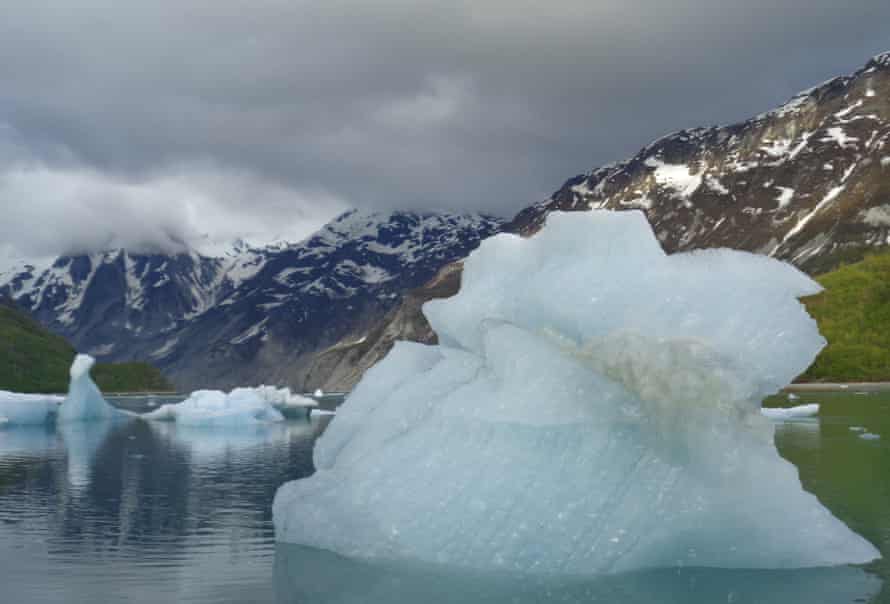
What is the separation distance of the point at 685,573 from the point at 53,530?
1657 centimetres

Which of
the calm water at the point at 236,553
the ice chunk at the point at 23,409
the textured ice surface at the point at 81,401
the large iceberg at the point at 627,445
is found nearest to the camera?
the calm water at the point at 236,553

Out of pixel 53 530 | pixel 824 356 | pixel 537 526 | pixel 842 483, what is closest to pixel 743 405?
pixel 537 526

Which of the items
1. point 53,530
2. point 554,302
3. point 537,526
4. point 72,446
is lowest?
point 72,446

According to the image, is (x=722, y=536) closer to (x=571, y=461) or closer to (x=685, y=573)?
(x=685, y=573)

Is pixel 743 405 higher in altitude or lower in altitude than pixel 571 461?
higher

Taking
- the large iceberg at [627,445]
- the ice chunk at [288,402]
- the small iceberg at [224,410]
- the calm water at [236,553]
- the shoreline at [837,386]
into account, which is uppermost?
the large iceberg at [627,445]

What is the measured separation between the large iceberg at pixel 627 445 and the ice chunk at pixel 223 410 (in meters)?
62.5

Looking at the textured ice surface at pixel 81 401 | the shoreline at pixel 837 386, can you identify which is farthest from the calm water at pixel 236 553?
the shoreline at pixel 837 386

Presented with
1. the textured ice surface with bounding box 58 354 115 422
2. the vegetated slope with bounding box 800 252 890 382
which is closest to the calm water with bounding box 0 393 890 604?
the textured ice surface with bounding box 58 354 115 422

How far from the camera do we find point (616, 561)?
14836mm

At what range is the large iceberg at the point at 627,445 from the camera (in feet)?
48.4

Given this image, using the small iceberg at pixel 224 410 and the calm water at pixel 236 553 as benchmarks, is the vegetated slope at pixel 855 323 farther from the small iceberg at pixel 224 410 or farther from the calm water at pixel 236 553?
the calm water at pixel 236 553

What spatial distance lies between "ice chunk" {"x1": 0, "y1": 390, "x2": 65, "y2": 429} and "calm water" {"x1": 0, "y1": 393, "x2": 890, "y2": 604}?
42.2 metres

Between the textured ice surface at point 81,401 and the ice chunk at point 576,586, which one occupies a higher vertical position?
the ice chunk at point 576,586
